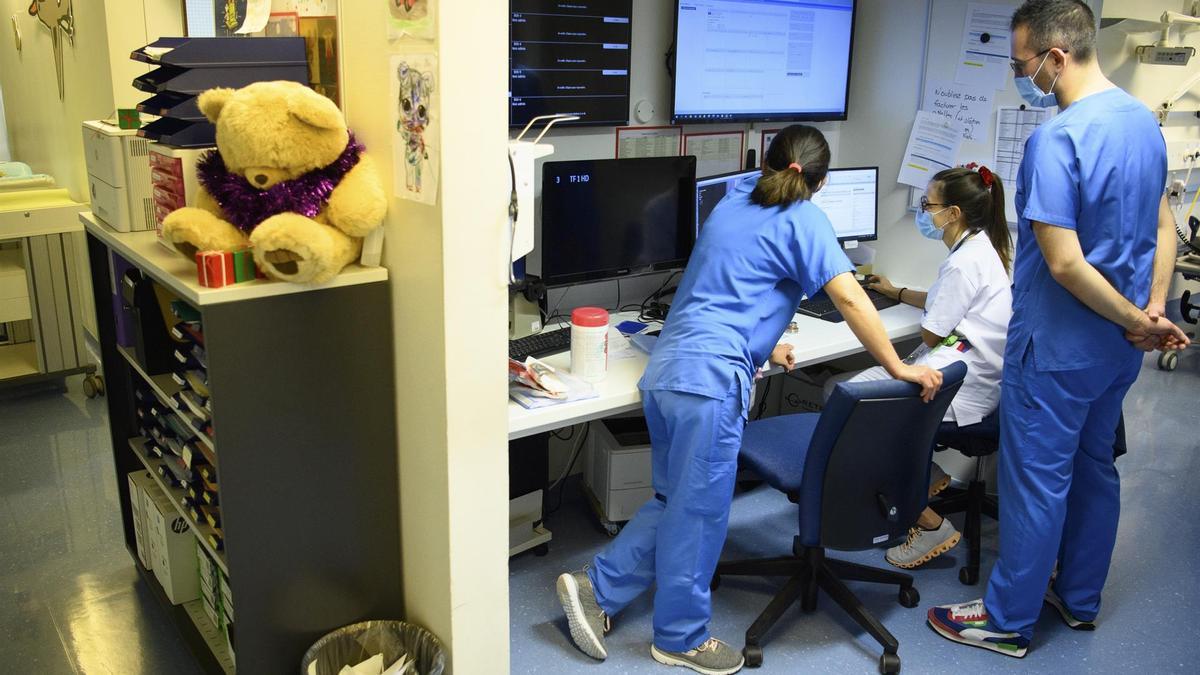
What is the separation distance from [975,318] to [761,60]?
113 cm

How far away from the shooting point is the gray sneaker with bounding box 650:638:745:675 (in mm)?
2311

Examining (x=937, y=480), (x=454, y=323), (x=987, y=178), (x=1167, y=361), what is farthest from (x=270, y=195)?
(x=1167, y=361)

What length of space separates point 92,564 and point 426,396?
1541 millimetres

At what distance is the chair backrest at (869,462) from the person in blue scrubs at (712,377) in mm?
89

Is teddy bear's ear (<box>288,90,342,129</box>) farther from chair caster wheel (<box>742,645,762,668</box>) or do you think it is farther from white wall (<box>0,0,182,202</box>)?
chair caster wheel (<box>742,645,762,668</box>)

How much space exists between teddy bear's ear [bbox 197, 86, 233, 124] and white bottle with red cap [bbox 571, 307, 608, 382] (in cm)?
94

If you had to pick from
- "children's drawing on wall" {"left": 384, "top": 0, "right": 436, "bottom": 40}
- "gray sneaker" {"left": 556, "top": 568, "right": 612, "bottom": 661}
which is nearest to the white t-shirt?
"gray sneaker" {"left": 556, "top": 568, "right": 612, "bottom": 661}

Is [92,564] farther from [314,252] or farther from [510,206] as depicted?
[510,206]

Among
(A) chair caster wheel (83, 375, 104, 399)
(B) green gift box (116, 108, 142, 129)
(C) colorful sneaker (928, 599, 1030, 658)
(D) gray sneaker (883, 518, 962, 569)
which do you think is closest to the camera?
(B) green gift box (116, 108, 142, 129)

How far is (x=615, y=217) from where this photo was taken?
9.19 feet

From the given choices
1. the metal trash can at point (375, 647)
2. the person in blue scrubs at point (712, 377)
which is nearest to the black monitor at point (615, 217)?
the person in blue scrubs at point (712, 377)

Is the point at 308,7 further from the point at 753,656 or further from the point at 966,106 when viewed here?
the point at 966,106

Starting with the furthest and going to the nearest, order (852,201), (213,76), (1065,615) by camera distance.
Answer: (852,201) < (1065,615) < (213,76)

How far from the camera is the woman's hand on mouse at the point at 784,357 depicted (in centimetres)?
258
